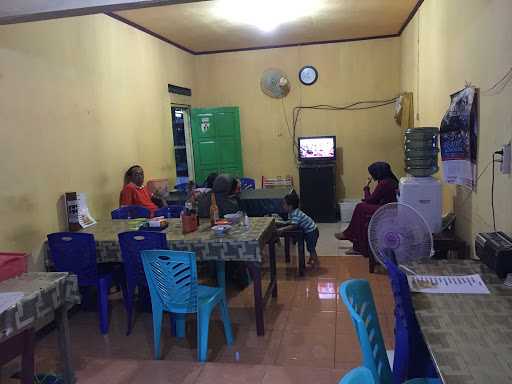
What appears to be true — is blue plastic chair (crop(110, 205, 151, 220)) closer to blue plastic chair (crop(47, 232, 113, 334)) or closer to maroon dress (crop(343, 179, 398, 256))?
blue plastic chair (crop(47, 232, 113, 334))

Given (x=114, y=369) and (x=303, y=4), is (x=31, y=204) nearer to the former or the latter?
(x=114, y=369)

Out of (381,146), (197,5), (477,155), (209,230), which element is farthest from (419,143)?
(381,146)

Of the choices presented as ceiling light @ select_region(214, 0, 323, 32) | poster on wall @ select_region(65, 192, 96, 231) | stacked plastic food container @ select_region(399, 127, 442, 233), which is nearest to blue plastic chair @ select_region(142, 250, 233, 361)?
poster on wall @ select_region(65, 192, 96, 231)

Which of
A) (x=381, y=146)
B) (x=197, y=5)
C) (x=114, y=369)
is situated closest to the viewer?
(x=114, y=369)

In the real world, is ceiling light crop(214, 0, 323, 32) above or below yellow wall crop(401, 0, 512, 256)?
above

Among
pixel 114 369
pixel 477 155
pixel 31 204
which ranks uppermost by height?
pixel 477 155

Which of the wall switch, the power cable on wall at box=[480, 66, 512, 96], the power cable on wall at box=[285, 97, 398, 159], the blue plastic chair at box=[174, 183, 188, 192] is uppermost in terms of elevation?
the power cable on wall at box=[285, 97, 398, 159]

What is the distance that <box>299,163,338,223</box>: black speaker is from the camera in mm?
6711

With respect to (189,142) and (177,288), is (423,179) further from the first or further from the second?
(189,142)

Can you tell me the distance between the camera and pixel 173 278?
2.69 meters

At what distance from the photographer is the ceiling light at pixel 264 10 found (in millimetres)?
4754

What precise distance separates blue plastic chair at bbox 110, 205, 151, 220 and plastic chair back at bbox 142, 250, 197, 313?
1.62 m

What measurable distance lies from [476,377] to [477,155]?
217 centimetres

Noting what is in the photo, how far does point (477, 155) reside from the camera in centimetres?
303
